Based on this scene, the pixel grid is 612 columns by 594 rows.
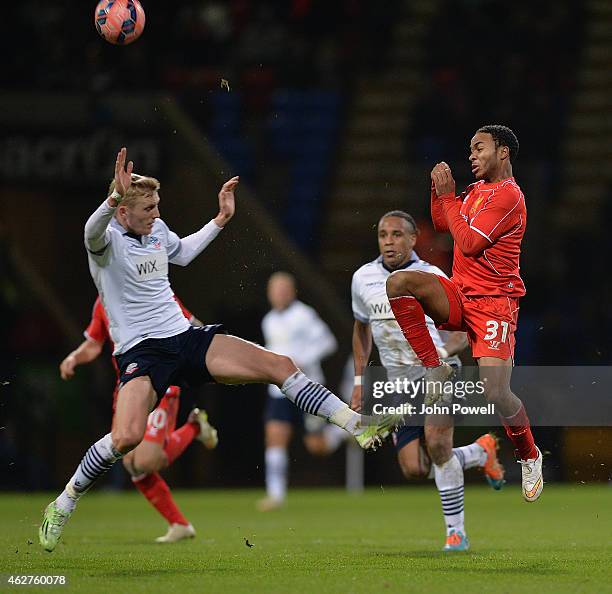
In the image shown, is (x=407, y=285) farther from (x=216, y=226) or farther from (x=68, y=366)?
(x=68, y=366)

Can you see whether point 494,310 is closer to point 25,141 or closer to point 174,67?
point 25,141

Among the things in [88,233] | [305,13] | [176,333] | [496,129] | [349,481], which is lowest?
[349,481]

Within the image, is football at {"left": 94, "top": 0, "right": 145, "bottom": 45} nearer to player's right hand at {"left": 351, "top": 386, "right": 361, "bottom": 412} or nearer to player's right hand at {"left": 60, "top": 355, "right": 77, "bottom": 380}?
player's right hand at {"left": 60, "top": 355, "right": 77, "bottom": 380}

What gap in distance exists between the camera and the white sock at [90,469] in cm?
769

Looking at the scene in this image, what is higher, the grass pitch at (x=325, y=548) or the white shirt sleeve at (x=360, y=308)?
the white shirt sleeve at (x=360, y=308)

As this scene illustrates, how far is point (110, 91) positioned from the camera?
56.0ft

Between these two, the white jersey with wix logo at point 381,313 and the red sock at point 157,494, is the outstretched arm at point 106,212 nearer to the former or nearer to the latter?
the white jersey with wix logo at point 381,313

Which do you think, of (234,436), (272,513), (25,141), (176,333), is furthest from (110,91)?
(176,333)

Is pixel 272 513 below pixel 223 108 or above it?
below

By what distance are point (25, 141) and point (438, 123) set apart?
5.60 m

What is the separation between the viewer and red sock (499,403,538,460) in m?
8.04

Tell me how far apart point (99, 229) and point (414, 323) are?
1.84 m

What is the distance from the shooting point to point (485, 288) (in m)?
8.00

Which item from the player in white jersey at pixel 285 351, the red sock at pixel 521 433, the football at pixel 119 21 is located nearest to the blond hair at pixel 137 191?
the football at pixel 119 21
